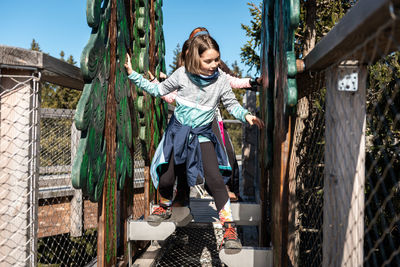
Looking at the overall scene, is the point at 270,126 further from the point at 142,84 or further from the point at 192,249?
the point at 192,249

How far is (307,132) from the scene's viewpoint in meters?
4.54

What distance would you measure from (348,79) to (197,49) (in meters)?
1.41

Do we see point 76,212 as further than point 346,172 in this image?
Yes

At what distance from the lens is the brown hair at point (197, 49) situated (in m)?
2.63

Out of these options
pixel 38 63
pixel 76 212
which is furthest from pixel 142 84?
pixel 76 212

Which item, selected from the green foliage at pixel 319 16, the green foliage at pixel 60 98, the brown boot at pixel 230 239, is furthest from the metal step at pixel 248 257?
the green foliage at pixel 60 98

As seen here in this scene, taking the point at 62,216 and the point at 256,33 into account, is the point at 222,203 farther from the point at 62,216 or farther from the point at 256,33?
the point at 62,216

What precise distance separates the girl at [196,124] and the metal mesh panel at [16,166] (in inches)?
41.9

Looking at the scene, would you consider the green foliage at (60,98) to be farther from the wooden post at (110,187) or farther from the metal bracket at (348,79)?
the metal bracket at (348,79)

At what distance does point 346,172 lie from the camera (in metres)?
1.42

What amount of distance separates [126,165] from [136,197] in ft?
15.9

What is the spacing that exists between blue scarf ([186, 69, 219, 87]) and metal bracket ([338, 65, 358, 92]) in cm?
136

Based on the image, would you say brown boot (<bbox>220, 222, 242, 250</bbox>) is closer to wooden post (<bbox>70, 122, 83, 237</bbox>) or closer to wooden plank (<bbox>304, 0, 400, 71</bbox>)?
wooden plank (<bbox>304, 0, 400, 71</bbox>)

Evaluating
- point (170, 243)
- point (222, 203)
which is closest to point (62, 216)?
point (170, 243)
